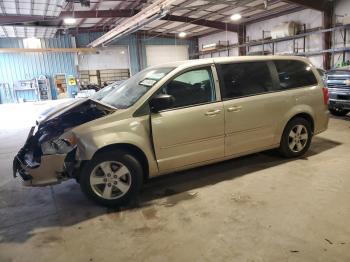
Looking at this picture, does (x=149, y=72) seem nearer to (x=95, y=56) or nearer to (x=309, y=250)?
(x=309, y=250)

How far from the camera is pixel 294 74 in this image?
13.6 ft

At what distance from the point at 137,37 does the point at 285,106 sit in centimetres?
1671

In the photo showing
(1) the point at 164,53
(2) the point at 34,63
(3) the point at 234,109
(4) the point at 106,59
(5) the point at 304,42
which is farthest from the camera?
(1) the point at 164,53

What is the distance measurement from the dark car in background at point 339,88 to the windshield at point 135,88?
513 cm

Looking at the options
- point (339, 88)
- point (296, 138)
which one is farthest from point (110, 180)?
point (339, 88)

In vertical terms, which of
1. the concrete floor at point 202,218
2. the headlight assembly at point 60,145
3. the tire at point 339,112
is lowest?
the concrete floor at point 202,218

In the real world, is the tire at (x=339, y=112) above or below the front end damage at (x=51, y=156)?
below

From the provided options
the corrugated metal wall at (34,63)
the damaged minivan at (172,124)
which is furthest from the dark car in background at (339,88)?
the corrugated metal wall at (34,63)

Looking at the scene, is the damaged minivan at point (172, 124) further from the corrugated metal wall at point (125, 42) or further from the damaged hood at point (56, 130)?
the corrugated metal wall at point (125, 42)

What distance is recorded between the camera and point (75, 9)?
12570 mm

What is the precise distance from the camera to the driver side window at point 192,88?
10.9ft

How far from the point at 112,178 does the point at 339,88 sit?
6223mm

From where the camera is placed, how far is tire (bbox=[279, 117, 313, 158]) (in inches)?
163

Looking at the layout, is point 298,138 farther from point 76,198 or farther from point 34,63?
point 34,63
